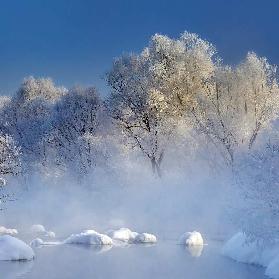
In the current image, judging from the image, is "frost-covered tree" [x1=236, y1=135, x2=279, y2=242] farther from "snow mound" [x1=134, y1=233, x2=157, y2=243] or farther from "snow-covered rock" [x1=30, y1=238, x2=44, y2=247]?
"snow-covered rock" [x1=30, y1=238, x2=44, y2=247]

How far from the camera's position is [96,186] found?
63875mm

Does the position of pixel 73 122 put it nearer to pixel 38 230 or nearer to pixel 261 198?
pixel 38 230

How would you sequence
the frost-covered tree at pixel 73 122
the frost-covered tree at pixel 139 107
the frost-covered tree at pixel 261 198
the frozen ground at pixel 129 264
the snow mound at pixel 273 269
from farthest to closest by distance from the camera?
the frost-covered tree at pixel 73 122, the frost-covered tree at pixel 139 107, the frozen ground at pixel 129 264, the frost-covered tree at pixel 261 198, the snow mound at pixel 273 269

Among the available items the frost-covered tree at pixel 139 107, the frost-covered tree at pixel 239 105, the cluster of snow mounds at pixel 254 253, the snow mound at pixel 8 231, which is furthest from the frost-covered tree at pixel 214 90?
the snow mound at pixel 8 231

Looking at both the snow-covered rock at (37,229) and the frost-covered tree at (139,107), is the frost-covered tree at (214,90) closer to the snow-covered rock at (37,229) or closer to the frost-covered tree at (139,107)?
the frost-covered tree at (139,107)

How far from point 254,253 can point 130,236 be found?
12804 mm

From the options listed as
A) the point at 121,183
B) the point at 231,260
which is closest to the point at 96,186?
the point at 121,183

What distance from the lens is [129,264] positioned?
3653 cm

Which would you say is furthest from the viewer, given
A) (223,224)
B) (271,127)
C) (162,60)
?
(162,60)

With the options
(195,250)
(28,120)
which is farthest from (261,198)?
(28,120)

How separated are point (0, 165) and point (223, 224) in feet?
58.0

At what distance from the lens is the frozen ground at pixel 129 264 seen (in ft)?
109

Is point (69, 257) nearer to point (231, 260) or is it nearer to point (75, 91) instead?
point (231, 260)

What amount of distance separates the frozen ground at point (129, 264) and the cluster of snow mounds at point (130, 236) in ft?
7.22
